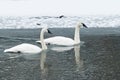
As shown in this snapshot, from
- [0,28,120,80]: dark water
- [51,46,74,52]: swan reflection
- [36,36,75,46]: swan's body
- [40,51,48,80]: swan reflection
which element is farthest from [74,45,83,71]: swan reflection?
[36,36,75,46]: swan's body

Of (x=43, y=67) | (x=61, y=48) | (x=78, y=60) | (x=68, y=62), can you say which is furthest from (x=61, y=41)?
(x=43, y=67)

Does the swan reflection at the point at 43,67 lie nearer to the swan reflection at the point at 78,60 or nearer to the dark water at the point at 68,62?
the dark water at the point at 68,62

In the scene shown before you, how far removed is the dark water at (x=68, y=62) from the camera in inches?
444

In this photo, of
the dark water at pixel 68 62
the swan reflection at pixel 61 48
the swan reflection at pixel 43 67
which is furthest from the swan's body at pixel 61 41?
the swan reflection at pixel 43 67

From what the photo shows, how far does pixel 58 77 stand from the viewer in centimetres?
1109

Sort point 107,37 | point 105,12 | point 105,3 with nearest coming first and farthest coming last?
point 107,37 → point 105,12 → point 105,3

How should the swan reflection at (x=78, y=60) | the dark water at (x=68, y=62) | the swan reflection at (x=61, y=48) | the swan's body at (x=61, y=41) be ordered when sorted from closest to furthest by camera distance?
the dark water at (x=68, y=62)
the swan reflection at (x=78, y=60)
the swan reflection at (x=61, y=48)
the swan's body at (x=61, y=41)

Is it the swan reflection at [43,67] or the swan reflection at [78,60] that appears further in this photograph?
the swan reflection at [78,60]

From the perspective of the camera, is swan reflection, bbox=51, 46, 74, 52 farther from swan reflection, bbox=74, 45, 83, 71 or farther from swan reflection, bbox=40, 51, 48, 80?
swan reflection, bbox=40, 51, 48, 80

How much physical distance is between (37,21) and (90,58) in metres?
12.1

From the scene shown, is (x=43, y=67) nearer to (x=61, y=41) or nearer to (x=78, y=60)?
(x=78, y=60)

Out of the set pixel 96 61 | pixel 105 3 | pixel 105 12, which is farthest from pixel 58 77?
pixel 105 3

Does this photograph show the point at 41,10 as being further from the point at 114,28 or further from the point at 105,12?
the point at 114,28

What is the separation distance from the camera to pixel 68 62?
1298cm
